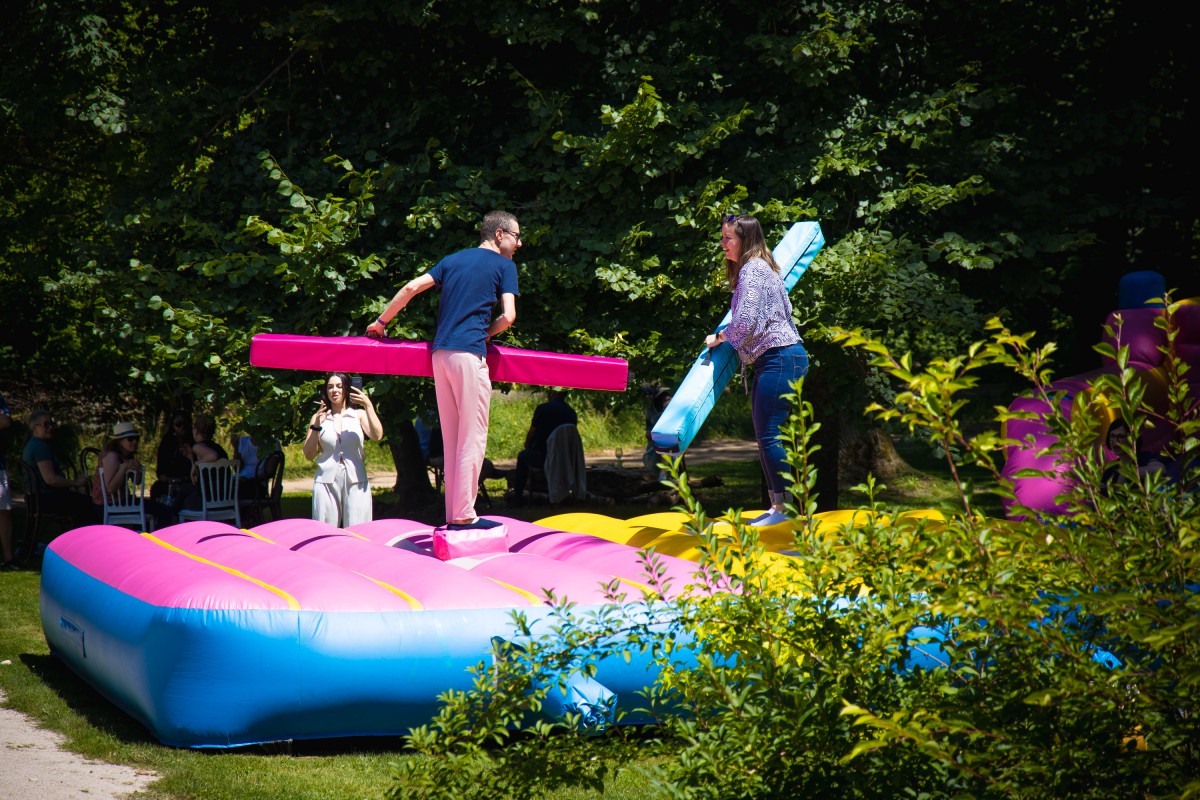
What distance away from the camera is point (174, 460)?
37.2ft

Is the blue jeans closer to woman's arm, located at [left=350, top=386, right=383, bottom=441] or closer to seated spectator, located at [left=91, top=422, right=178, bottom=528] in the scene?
woman's arm, located at [left=350, top=386, right=383, bottom=441]

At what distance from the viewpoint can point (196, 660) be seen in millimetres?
4805

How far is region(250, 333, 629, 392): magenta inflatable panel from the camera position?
20.3 ft

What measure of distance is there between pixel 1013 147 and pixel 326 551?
22.4ft

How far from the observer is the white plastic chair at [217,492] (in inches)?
412

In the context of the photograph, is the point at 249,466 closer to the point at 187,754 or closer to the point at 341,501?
the point at 341,501

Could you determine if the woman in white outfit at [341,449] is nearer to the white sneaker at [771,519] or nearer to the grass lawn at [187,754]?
the grass lawn at [187,754]

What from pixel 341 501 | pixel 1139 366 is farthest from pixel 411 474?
pixel 1139 366

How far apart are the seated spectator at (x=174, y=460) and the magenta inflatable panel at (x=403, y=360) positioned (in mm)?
5430

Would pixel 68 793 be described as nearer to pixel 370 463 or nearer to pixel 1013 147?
pixel 1013 147

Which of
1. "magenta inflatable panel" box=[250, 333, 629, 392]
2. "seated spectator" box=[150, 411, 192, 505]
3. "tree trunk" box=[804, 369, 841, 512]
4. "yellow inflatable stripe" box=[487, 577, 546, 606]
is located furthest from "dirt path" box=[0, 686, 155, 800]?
"tree trunk" box=[804, 369, 841, 512]

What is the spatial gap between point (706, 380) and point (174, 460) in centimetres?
731

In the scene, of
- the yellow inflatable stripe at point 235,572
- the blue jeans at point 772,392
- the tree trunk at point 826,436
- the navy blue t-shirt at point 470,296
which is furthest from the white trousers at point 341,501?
the tree trunk at point 826,436

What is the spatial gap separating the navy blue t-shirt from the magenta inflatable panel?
0.31 meters
